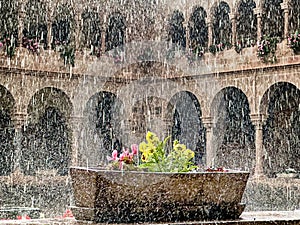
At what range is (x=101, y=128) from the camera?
71.7 feet

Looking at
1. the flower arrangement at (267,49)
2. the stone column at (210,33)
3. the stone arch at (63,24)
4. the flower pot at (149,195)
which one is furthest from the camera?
the stone arch at (63,24)

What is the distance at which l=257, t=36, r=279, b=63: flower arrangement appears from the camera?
54.3ft

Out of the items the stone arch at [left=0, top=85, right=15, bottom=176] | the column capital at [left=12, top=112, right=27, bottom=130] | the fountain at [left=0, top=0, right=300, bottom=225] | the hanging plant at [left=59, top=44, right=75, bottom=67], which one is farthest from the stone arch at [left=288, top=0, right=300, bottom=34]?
the stone arch at [left=0, top=85, right=15, bottom=176]

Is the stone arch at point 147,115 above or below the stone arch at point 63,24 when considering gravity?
below

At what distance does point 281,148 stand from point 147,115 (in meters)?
5.07

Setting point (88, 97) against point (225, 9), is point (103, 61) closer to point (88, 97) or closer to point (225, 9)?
point (88, 97)

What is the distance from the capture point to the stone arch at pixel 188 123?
21.2m

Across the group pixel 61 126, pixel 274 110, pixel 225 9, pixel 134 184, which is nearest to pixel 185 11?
pixel 225 9

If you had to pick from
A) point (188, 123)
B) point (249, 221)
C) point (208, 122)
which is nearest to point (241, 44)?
A: point (208, 122)

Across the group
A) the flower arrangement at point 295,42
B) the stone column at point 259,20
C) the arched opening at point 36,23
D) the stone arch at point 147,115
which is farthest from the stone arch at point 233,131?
the arched opening at point 36,23

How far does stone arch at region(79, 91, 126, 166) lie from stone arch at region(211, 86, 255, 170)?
3587 mm

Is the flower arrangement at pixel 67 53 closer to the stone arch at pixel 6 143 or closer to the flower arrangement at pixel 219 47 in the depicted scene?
the stone arch at pixel 6 143

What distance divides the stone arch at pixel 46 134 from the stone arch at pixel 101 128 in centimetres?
71

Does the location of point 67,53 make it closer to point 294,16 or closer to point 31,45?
point 31,45
